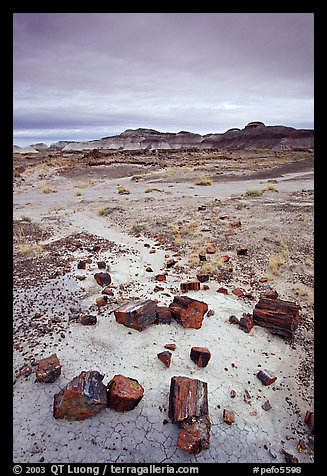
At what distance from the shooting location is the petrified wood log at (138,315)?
203 inches

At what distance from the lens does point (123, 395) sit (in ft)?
12.0

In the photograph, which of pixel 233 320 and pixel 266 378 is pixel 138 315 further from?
pixel 266 378

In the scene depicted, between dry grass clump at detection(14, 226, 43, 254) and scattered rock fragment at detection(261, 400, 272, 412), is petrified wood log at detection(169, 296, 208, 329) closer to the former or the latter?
scattered rock fragment at detection(261, 400, 272, 412)

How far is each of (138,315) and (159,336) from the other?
48 cm

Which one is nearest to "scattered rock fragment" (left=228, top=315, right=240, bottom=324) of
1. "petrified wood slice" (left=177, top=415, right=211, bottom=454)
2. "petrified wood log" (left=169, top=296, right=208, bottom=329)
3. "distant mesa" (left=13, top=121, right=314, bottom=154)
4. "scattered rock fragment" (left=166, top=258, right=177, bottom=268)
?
"petrified wood log" (left=169, top=296, right=208, bottom=329)

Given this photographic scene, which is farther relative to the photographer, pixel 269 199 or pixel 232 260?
pixel 269 199

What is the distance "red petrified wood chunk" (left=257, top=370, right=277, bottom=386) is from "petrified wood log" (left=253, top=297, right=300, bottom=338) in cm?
108

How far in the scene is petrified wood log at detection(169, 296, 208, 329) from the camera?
537 centimetres

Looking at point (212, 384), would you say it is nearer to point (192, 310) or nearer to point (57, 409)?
point (192, 310)

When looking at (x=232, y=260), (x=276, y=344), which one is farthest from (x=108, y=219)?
(x=276, y=344)
